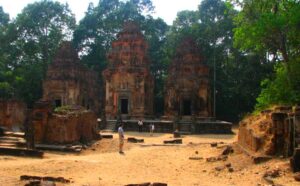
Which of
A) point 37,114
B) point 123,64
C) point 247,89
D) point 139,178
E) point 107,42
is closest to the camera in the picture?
point 139,178

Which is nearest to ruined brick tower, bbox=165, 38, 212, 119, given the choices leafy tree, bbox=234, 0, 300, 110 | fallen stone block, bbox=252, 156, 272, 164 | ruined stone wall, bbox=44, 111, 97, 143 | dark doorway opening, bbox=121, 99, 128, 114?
dark doorway opening, bbox=121, 99, 128, 114

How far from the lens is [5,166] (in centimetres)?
1416

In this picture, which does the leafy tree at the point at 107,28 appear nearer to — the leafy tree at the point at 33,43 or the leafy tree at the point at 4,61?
the leafy tree at the point at 33,43

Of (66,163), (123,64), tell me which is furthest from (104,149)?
(123,64)

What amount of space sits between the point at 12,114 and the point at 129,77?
45.1ft

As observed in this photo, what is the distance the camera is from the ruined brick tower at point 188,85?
3927 centimetres

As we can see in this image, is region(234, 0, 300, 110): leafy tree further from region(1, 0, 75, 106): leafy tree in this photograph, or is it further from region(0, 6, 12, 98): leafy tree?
region(1, 0, 75, 106): leafy tree

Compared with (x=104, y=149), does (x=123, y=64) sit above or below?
above

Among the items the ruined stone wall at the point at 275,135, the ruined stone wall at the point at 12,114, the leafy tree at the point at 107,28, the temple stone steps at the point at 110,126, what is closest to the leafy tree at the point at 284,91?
the ruined stone wall at the point at 275,135

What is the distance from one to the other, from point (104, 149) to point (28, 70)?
30.2m

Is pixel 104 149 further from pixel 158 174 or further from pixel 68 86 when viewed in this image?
pixel 68 86

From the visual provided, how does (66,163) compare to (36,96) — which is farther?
(36,96)

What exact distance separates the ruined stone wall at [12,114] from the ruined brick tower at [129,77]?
430 inches

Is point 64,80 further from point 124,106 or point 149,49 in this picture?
point 149,49
